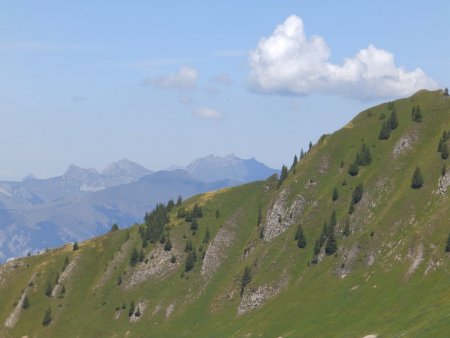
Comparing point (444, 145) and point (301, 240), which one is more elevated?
point (444, 145)

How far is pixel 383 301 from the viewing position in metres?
113

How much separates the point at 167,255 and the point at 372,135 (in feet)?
249

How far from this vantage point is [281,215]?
180 metres

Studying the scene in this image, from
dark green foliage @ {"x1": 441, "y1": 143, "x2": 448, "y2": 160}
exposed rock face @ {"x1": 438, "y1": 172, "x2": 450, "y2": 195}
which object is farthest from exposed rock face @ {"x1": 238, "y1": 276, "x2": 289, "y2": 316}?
dark green foliage @ {"x1": 441, "y1": 143, "x2": 448, "y2": 160}

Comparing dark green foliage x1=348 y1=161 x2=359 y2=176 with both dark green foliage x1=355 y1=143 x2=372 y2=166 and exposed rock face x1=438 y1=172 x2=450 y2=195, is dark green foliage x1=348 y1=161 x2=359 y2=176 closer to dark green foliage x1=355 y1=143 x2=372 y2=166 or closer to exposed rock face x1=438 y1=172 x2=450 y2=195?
dark green foliage x1=355 y1=143 x2=372 y2=166

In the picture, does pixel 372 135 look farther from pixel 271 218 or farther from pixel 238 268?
pixel 238 268

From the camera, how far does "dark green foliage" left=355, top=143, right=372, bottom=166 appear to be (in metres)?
171

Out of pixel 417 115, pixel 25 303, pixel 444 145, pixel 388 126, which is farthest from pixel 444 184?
pixel 25 303

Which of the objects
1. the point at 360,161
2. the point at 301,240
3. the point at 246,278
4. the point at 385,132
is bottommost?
the point at 246,278

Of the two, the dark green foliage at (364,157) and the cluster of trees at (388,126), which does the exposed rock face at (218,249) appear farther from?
the cluster of trees at (388,126)

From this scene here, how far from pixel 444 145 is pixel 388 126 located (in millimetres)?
28232

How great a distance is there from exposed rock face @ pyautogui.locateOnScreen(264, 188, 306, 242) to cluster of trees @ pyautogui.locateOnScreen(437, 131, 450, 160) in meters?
43.2

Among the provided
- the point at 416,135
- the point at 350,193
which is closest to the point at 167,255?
the point at 350,193

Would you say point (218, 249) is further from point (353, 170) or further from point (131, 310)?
point (353, 170)
